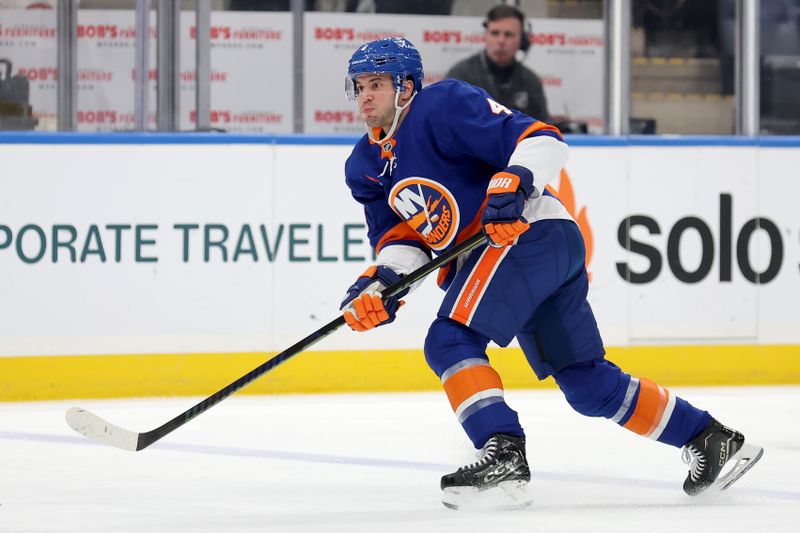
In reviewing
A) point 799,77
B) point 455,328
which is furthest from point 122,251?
point 799,77

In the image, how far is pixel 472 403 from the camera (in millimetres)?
2637

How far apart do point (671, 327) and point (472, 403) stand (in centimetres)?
240

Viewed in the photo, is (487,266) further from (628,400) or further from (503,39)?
(503,39)

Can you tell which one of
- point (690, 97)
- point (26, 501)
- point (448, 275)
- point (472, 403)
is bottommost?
point (26, 501)

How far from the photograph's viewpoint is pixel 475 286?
2672 millimetres

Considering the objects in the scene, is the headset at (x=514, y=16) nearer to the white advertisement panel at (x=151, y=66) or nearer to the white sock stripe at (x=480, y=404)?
the white advertisement panel at (x=151, y=66)

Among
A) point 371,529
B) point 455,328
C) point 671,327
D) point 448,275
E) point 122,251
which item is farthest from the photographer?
point 671,327

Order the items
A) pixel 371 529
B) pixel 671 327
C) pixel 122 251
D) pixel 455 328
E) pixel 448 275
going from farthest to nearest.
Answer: pixel 671 327, pixel 122 251, pixel 448 275, pixel 455 328, pixel 371 529

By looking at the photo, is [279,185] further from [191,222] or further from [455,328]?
[455,328]

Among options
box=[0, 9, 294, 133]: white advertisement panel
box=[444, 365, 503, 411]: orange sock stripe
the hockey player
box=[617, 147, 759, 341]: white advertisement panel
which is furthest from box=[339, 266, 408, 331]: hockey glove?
box=[617, 147, 759, 341]: white advertisement panel

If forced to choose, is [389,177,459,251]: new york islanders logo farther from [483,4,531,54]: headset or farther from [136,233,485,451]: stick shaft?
[483,4,531,54]: headset

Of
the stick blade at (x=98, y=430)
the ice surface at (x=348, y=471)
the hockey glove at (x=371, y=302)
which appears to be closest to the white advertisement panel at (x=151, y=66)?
the ice surface at (x=348, y=471)

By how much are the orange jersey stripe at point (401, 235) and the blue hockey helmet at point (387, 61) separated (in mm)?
309

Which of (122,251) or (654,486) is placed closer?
(654,486)
